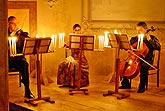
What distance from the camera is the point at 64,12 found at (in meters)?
7.11

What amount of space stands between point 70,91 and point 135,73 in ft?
3.39

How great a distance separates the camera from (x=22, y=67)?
5.05 m

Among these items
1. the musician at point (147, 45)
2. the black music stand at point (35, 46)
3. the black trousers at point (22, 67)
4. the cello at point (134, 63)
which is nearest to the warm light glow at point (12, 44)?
the black music stand at point (35, 46)

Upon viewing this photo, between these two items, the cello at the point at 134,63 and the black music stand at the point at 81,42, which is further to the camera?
the cello at the point at 134,63

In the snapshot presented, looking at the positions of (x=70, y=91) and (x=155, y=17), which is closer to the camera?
(x=70, y=91)

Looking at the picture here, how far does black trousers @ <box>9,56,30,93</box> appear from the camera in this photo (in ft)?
16.3

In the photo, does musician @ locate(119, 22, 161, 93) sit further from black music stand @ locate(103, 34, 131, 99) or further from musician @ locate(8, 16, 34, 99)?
musician @ locate(8, 16, 34, 99)

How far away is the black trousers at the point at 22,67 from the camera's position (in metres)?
4.97

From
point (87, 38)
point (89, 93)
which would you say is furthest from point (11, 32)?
point (89, 93)

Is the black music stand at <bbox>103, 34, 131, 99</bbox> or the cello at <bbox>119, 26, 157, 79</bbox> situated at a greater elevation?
the black music stand at <bbox>103, 34, 131, 99</bbox>

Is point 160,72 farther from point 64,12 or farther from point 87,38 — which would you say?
point 64,12

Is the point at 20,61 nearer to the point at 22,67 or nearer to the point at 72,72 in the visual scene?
the point at 22,67

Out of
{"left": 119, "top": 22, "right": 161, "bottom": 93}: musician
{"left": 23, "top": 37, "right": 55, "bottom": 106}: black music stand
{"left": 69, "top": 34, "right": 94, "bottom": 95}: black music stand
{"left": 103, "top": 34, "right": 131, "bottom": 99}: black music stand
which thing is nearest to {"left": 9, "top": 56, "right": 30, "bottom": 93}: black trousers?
{"left": 23, "top": 37, "right": 55, "bottom": 106}: black music stand

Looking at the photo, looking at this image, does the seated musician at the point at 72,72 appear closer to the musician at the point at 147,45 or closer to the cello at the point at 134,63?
the cello at the point at 134,63
